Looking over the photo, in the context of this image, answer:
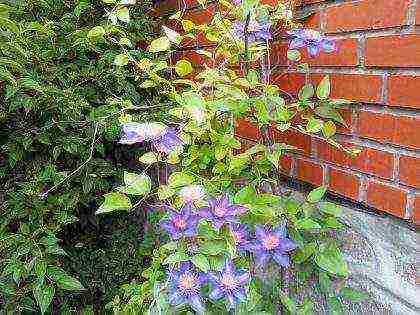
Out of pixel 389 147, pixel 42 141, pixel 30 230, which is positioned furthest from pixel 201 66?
pixel 389 147

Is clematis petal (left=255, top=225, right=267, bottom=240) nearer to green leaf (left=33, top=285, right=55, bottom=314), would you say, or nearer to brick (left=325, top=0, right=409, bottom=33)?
brick (left=325, top=0, right=409, bottom=33)

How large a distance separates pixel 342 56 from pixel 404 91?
0.87ft

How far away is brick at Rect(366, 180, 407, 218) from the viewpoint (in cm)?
133

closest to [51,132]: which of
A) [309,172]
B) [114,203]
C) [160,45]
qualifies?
[160,45]

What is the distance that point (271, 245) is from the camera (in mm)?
1308

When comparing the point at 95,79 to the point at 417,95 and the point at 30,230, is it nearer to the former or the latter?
the point at 30,230

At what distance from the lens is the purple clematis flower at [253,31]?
59.9 inches

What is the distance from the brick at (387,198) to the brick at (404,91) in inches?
8.4

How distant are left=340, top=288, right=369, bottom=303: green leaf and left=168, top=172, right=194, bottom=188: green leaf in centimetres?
53

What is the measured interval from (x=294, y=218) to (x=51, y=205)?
3.79ft

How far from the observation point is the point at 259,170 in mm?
1584

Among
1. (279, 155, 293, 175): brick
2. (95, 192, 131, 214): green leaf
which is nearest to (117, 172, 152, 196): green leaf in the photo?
(95, 192, 131, 214): green leaf

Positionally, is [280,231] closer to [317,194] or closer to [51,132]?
[317,194]

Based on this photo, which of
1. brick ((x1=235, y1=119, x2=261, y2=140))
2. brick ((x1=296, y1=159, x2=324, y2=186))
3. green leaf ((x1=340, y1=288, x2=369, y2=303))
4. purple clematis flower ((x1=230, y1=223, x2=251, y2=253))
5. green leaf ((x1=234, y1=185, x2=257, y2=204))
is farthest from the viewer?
brick ((x1=235, y1=119, x2=261, y2=140))
